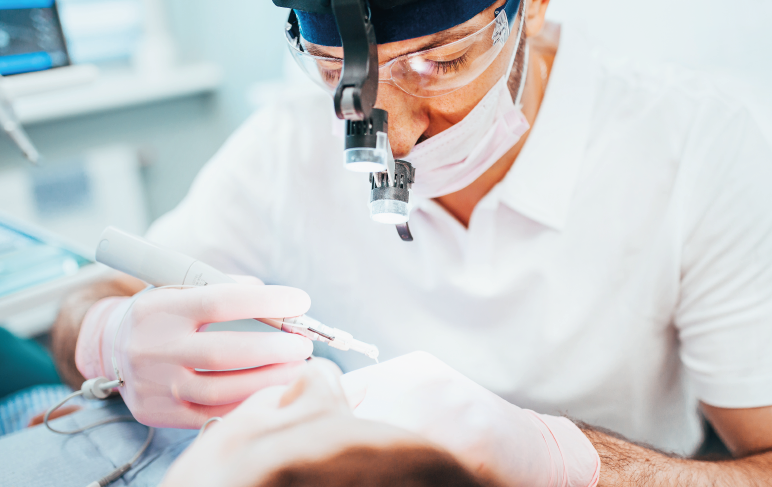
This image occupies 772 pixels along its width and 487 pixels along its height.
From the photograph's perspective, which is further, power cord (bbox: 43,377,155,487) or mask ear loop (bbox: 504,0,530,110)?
mask ear loop (bbox: 504,0,530,110)

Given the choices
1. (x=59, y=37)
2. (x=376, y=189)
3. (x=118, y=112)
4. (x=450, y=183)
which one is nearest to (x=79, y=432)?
(x=376, y=189)

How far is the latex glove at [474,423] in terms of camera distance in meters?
0.50

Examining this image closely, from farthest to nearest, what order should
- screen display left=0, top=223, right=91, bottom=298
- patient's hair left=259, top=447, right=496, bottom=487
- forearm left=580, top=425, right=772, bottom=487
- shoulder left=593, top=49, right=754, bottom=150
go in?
screen display left=0, top=223, right=91, bottom=298
shoulder left=593, top=49, right=754, bottom=150
forearm left=580, top=425, right=772, bottom=487
patient's hair left=259, top=447, right=496, bottom=487

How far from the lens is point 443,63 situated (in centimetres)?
69

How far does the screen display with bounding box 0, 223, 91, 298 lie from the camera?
1123 mm

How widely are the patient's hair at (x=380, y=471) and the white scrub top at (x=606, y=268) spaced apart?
276mm

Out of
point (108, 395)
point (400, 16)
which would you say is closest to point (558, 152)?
point (400, 16)

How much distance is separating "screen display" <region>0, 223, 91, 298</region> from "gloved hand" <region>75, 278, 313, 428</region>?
1.73 feet

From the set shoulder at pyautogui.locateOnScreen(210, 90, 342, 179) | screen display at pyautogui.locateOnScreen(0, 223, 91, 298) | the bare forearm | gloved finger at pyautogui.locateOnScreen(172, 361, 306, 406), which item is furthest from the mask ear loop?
screen display at pyautogui.locateOnScreen(0, 223, 91, 298)

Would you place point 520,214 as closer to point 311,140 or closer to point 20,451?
point 311,140

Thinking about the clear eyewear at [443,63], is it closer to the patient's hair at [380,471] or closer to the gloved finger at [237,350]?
the gloved finger at [237,350]

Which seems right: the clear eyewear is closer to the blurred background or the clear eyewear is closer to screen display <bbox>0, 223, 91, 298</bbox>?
the blurred background

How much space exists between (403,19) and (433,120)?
0.20 m

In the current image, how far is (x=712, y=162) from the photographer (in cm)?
87
